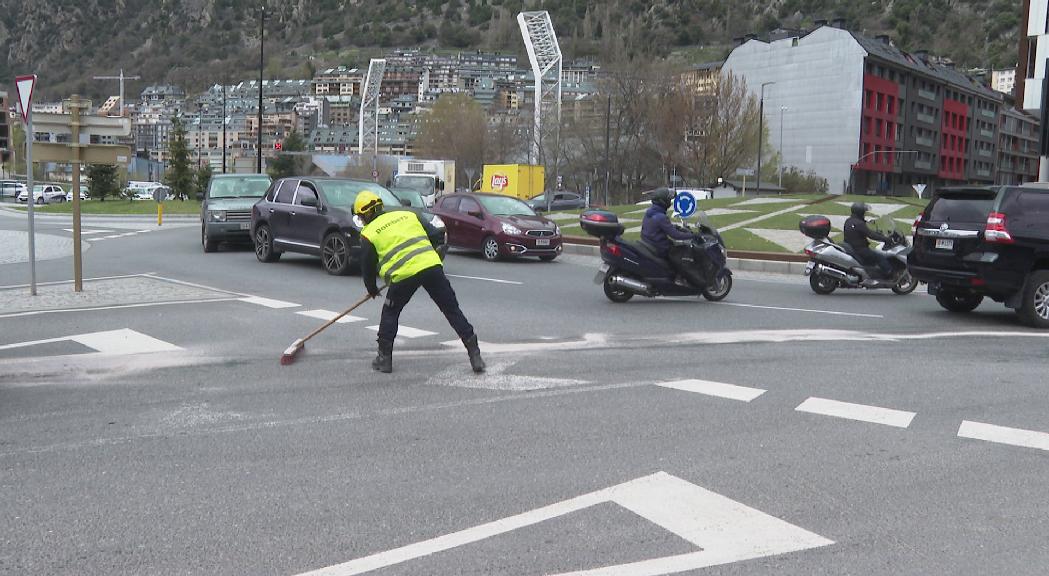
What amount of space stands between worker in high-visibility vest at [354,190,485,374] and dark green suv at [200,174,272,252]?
44.3ft

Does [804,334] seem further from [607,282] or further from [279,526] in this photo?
[279,526]

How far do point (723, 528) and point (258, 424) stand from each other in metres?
3.32

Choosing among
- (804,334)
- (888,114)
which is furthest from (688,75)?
(804,334)

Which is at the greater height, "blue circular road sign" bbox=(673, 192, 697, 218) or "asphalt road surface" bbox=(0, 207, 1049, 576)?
"blue circular road sign" bbox=(673, 192, 697, 218)

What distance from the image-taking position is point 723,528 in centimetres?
449

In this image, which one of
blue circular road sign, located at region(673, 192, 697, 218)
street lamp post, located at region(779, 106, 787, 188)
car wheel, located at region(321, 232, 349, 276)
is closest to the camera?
car wheel, located at region(321, 232, 349, 276)

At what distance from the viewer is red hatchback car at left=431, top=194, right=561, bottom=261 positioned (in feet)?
67.3

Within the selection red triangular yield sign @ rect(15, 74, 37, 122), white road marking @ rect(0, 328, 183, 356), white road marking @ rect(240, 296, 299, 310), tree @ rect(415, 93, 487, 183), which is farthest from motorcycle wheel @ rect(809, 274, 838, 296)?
tree @ rect(415, 93, 487, 183)

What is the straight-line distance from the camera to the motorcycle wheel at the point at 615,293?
13.3 meters

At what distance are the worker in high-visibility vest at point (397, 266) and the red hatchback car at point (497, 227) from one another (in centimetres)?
1213

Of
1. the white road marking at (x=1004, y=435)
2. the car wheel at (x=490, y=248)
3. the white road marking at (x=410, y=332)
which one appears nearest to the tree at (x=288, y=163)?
the car wheel at (x=490, y=248)

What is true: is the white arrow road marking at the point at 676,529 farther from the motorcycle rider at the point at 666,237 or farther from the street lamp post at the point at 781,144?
the street lamp post at the point at 781,144

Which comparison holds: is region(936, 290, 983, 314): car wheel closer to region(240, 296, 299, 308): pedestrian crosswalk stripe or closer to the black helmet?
the black helmet

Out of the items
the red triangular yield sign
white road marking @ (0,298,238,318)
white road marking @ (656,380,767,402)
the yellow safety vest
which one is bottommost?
white road marking @ (0,298,238,318)
